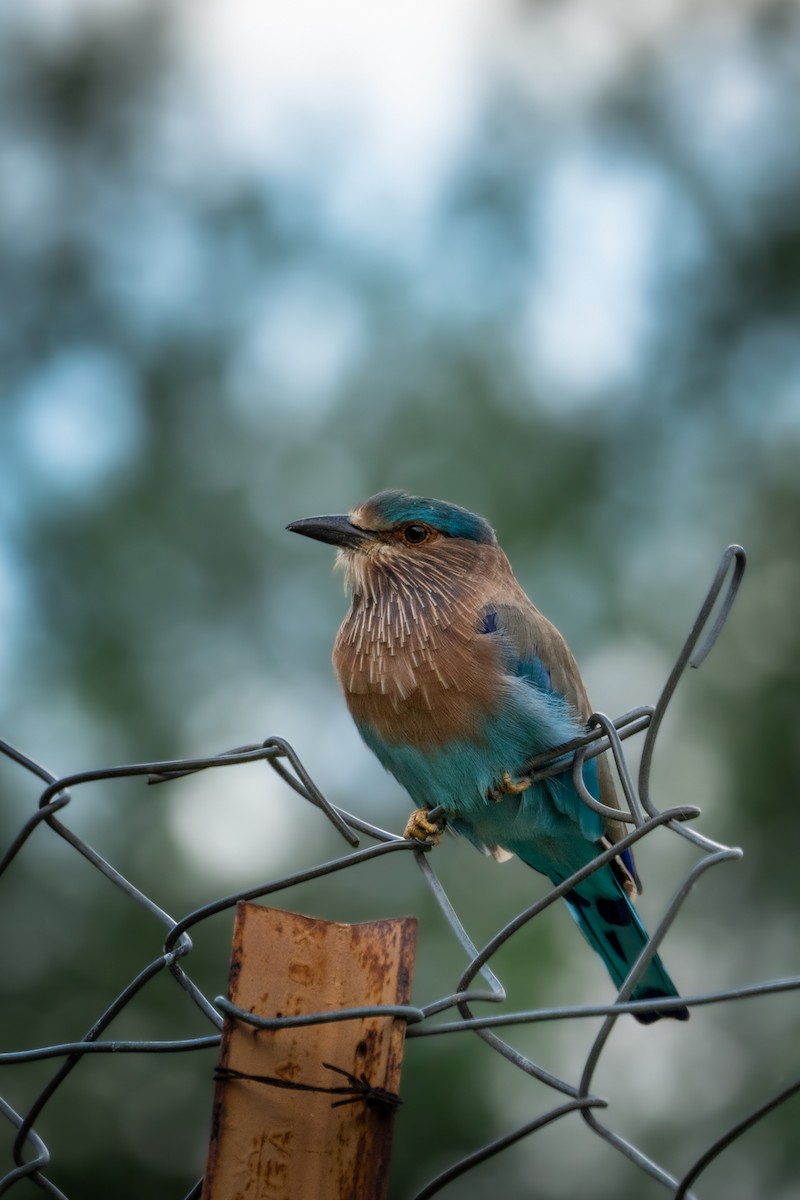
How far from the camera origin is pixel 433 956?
24.5ft

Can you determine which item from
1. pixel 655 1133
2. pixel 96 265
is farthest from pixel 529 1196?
pixel 96 265

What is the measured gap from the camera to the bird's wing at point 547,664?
A: 301 centimetres

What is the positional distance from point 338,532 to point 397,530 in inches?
6.4

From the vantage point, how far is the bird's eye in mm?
3574

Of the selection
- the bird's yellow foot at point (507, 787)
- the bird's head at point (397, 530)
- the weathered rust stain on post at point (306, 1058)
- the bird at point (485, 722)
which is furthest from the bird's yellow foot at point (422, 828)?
the weathered rust stain on post at point (306, 1058)

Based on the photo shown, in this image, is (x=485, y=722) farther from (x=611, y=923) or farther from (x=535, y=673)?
(x=611, y=923)

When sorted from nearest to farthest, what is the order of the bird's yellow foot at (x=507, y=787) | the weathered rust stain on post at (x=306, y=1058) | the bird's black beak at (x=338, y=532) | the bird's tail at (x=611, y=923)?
1. the weathered rust stain on post at (x=306, y=1058)
2. the bird's yellow foot at (x=507, y=787)
3. the bird's tail at (x=611, y=923)
4. the bird's black beak at (x=338, y=532)

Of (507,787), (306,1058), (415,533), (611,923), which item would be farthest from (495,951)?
(415,533)

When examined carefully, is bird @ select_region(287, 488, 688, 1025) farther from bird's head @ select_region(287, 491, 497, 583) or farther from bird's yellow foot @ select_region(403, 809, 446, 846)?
bird's head @ select_region(287, 491, 497, 583)

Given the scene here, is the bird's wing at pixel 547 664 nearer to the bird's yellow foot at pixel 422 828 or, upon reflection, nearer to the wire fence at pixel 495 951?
the bird's yellow foot at pixel 422 828

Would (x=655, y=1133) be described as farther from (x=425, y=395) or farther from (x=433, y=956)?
(x=425, y=395)

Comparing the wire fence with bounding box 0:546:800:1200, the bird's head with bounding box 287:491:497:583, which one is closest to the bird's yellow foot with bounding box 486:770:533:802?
the wire fence with bounding box 0:546:800:1200

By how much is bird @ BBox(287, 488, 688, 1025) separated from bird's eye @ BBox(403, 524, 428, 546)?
14cm

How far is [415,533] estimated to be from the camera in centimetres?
358
